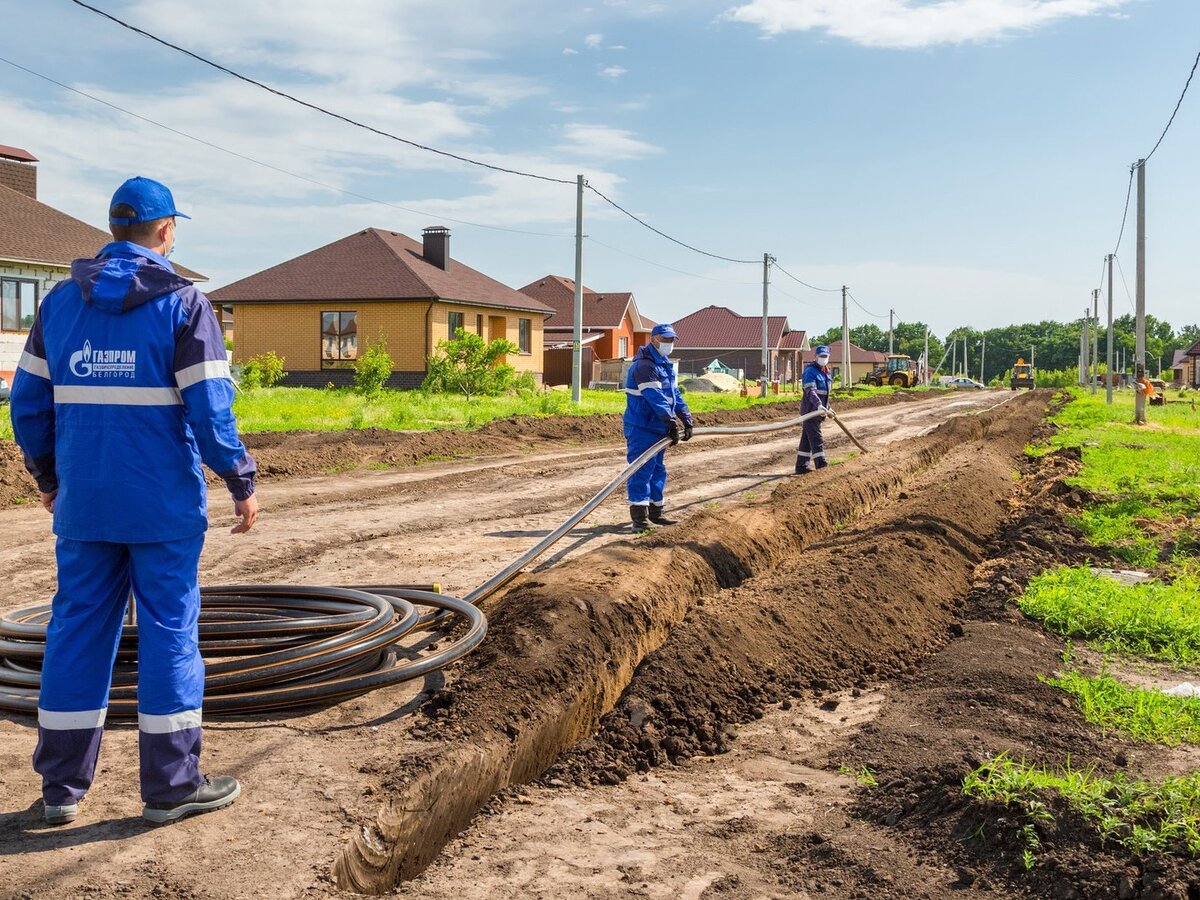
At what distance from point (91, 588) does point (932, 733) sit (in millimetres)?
3784

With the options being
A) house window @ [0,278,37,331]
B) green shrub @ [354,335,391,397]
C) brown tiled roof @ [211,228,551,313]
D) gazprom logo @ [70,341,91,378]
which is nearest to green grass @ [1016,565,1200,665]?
gazprom logo @ [70,341,91,378]

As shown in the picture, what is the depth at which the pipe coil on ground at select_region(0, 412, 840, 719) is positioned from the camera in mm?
4840

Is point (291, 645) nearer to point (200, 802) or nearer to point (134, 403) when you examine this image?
point (200, 802)

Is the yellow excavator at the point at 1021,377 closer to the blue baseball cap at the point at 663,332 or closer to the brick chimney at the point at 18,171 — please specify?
the brick chimney at the point at 18,171

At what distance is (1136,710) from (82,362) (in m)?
4.96

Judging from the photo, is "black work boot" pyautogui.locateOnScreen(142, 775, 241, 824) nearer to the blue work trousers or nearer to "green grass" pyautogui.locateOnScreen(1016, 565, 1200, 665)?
the blue work trousers

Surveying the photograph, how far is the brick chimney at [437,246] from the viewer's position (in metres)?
37.3

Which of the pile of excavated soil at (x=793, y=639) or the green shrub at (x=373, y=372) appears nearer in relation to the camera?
the pile of excavated soil at (x=793, y=639)

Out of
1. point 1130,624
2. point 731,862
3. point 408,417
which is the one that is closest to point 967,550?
point 1130,624

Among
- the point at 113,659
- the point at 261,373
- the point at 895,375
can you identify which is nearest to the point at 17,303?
the point at 261,373

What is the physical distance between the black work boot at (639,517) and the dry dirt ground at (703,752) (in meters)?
0.67

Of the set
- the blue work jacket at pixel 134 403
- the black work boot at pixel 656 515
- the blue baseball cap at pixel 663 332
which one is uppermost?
the blue baseball cap at pixel 663 332

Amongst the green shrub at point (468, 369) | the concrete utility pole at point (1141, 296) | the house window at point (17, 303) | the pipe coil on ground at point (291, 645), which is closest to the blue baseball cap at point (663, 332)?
the pipe coil on ground at point (291, 645)

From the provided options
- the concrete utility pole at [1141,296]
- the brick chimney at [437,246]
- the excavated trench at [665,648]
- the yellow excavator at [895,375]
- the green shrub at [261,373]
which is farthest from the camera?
the yellow excavator at [895,375]
